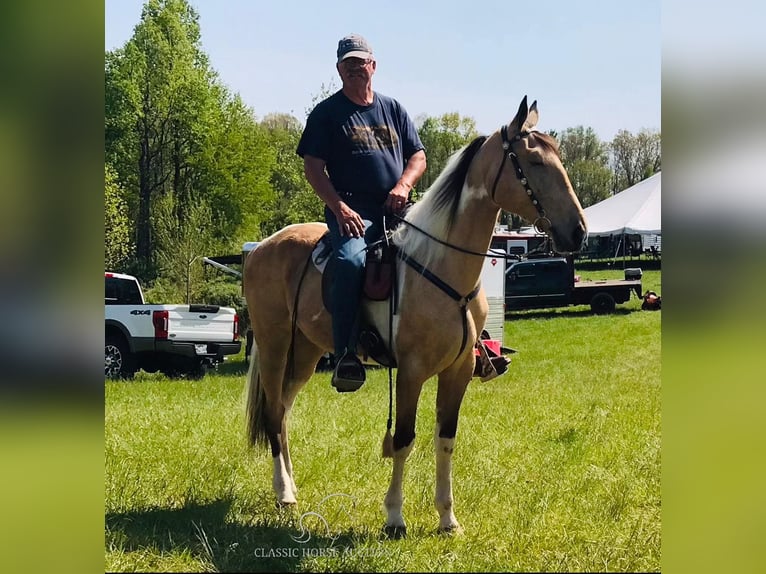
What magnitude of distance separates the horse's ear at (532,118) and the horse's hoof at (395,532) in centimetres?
279

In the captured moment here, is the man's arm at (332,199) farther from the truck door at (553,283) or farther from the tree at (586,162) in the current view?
the truck door at (553,283)

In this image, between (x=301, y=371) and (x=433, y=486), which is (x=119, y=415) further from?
(x=433, y=486)

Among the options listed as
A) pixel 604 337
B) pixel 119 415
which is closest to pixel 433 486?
pixel 119 415

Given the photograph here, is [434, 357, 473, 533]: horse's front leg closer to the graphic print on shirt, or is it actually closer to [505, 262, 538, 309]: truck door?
the graphic print on shirt

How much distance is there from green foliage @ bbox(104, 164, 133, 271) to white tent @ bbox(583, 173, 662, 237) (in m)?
3.51

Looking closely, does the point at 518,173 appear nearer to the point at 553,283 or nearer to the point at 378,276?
the point at 378,276

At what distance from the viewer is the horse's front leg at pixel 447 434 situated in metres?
4.83

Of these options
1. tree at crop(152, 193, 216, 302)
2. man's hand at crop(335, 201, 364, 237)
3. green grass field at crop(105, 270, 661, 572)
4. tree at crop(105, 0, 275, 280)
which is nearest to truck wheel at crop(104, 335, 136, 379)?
green grass field at crop(105, 270, 661, 572)

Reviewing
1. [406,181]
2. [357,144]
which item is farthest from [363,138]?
[406,181]

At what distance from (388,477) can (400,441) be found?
1025mm

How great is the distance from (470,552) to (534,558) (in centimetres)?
40
